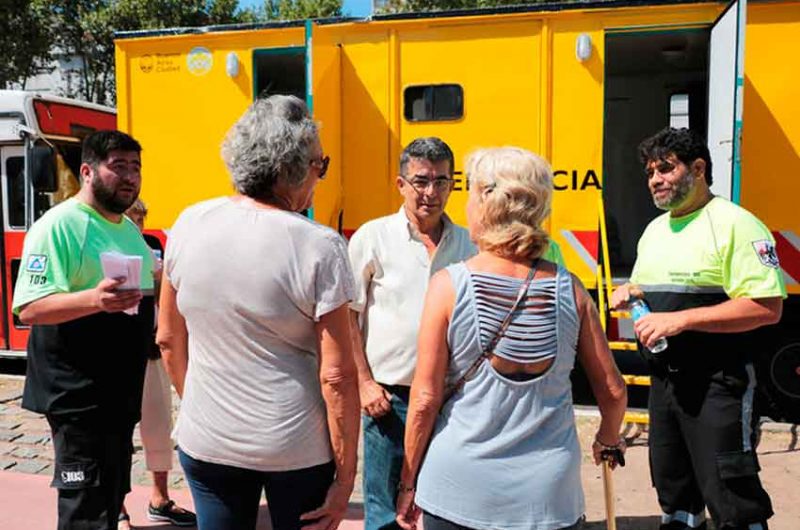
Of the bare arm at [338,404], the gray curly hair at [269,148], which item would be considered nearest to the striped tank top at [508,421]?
the bare arm at [338,404]

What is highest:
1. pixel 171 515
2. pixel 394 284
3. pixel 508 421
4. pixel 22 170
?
pixel 22 170

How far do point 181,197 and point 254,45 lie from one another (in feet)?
4.56

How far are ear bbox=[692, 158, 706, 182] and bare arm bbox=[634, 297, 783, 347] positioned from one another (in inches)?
19.9

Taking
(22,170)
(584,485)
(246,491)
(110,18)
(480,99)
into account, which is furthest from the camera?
(110,18)

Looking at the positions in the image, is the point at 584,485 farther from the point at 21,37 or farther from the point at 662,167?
the point at 21,37

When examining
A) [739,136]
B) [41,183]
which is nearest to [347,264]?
[739,136]

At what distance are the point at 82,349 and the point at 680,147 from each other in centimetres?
243

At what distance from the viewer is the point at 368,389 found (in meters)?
2.63

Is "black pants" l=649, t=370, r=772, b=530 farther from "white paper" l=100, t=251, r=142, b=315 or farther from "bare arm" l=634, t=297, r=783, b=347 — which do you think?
"white paper" l=100, t=251, r=142, b=315

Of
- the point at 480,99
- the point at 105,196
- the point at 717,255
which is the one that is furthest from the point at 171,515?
the point at 480,99

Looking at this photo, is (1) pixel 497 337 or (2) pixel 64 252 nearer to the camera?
(1) pixel 497 337

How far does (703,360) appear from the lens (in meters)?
2.66

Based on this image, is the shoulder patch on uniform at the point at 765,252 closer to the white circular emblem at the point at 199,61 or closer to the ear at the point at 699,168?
the ear at the point at 699,168

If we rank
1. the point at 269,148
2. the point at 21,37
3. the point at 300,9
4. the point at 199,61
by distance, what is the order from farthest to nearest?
1. the point at 300,9
2. the point at 21,37
3. the point at 199,61
4. the point at 269,148
